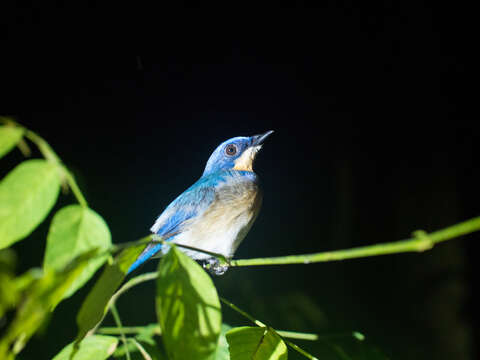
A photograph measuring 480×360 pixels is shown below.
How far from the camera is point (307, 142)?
1678 mm

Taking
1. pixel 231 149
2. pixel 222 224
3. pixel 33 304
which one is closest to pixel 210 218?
pixel 222 224

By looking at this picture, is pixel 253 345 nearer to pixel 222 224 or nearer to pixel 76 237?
pixel 76 237

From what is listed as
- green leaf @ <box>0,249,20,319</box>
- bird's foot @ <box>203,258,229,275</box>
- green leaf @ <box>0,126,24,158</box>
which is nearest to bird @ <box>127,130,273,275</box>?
bird's foot @ <box>203,258,229,275</box>

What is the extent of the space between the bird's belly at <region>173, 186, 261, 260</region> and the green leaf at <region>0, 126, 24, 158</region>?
53 centimetres

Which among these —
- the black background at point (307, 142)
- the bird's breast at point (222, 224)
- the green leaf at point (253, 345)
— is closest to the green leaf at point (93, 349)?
the green leaf at point (253, 345)

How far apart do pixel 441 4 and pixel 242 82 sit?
1305 mm

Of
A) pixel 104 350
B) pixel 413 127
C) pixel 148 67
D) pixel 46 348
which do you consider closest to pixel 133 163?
pixel 148 67

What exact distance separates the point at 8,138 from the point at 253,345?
42 cm

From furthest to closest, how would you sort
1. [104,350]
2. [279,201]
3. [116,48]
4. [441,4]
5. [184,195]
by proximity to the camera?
[441,4]
[279,201]
[116,48]
[184,195]
[104,350]

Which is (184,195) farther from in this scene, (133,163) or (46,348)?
(46,348)

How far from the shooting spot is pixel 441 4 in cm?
186

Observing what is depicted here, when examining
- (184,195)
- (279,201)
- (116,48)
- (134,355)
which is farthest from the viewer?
(279,201)

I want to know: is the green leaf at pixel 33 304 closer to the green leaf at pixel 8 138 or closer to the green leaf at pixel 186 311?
the green leaf at pixel 186 311

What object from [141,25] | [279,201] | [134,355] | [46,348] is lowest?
[46,348]
